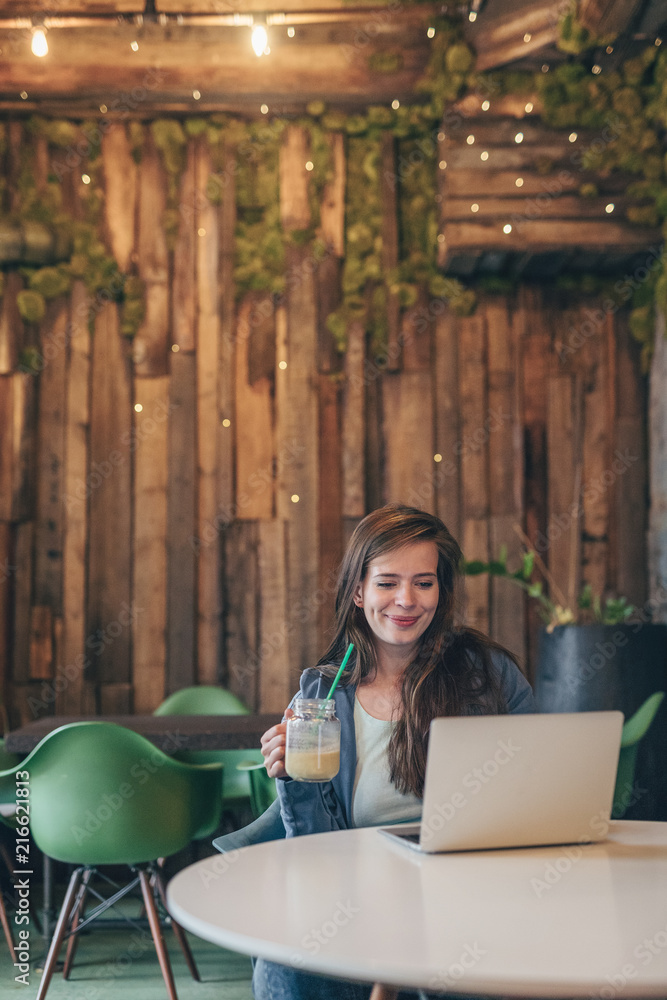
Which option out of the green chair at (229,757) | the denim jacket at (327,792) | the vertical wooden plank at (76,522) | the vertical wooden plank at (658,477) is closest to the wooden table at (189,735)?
the green chair at (229,757)

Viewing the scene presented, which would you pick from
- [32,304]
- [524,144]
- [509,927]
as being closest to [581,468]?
→ [524,144]

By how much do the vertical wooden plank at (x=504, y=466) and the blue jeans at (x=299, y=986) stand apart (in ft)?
9.98

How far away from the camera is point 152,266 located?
15.7 feet

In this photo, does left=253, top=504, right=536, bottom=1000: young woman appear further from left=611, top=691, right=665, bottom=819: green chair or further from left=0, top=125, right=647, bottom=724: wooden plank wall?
left=0, top=125, right=647, bottom=724: wooden plank wall

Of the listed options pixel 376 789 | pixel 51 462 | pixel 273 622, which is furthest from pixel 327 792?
pixel 51 462

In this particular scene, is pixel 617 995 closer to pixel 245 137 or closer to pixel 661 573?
pixel 661 573

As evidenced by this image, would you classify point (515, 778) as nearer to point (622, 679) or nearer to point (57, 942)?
point (57, 942)

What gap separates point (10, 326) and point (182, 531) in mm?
1331

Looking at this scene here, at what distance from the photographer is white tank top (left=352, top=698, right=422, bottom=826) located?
1969 mm

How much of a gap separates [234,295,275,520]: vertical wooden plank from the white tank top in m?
2.74

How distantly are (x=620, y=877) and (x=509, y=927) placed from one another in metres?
0.33

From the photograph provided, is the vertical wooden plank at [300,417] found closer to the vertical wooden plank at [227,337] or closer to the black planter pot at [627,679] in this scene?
the vertical wooden plank at [227,337]

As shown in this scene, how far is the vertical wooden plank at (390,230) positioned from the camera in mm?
4734

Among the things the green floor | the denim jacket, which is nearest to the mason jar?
the denim jacket
